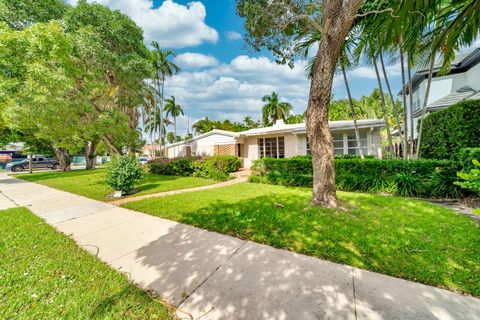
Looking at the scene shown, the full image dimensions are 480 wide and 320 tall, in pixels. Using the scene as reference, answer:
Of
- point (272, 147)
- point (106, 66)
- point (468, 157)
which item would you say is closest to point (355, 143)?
point (272, 147)

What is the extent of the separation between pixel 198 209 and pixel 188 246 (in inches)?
80.7

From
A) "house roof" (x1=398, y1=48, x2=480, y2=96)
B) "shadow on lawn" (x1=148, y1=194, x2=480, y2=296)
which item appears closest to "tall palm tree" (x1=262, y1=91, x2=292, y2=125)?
"house roof" (x1=398, y1=48, x2=480, y2=96)

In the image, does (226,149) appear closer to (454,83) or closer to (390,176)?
(390,176)

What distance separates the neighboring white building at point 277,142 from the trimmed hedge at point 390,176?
3.79 meters

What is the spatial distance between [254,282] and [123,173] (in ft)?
22.8

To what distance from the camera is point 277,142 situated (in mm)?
14477

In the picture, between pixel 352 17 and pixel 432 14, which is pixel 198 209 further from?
pixel 432 14

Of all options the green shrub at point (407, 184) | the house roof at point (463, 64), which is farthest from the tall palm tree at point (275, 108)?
the green shrub at point (407, 184)

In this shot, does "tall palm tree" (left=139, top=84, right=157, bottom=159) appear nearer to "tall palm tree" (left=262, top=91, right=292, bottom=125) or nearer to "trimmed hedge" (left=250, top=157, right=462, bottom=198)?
"trimmed hedge" (left=250, top=157, right=462, bottom=198)

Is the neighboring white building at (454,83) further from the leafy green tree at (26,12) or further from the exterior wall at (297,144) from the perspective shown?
the leafy green tree at (26,12)

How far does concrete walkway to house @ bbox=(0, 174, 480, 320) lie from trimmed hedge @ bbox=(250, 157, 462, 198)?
5514mm

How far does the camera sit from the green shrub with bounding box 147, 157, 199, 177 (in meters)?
13.2

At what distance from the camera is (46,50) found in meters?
8.54

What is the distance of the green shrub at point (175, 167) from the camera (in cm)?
1318
